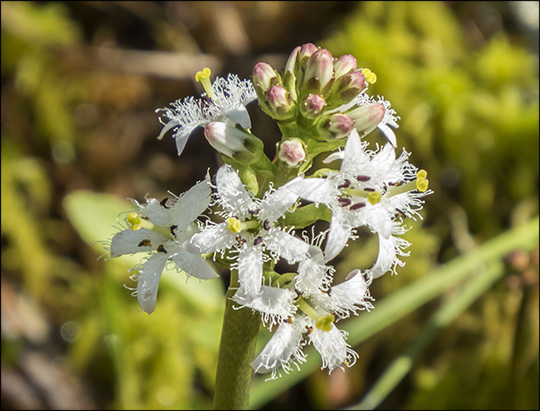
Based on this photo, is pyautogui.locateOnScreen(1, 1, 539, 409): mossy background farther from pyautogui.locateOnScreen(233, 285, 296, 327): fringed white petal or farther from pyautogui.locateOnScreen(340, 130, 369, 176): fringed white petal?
pyautogui.locateOnScreen(340, 130, 369, 176): fringed white petal

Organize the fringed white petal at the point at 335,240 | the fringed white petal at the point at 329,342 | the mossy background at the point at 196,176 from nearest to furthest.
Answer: the fringed white petal at the point at 335,240 < the fringed white petal at the point at 329,342 < the mossy background at the point at 196,176

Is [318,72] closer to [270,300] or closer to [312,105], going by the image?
[312,105]

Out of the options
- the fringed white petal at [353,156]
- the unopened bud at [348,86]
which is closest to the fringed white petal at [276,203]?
the fringed white petal at [353,156]

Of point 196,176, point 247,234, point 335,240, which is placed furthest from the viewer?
point 196,176

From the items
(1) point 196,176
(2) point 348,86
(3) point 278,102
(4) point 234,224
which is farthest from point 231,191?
(1) point 196,176

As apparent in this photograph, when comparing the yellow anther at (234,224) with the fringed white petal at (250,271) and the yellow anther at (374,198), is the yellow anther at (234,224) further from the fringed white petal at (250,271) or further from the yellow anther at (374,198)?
the yellow anther at (374,198)
